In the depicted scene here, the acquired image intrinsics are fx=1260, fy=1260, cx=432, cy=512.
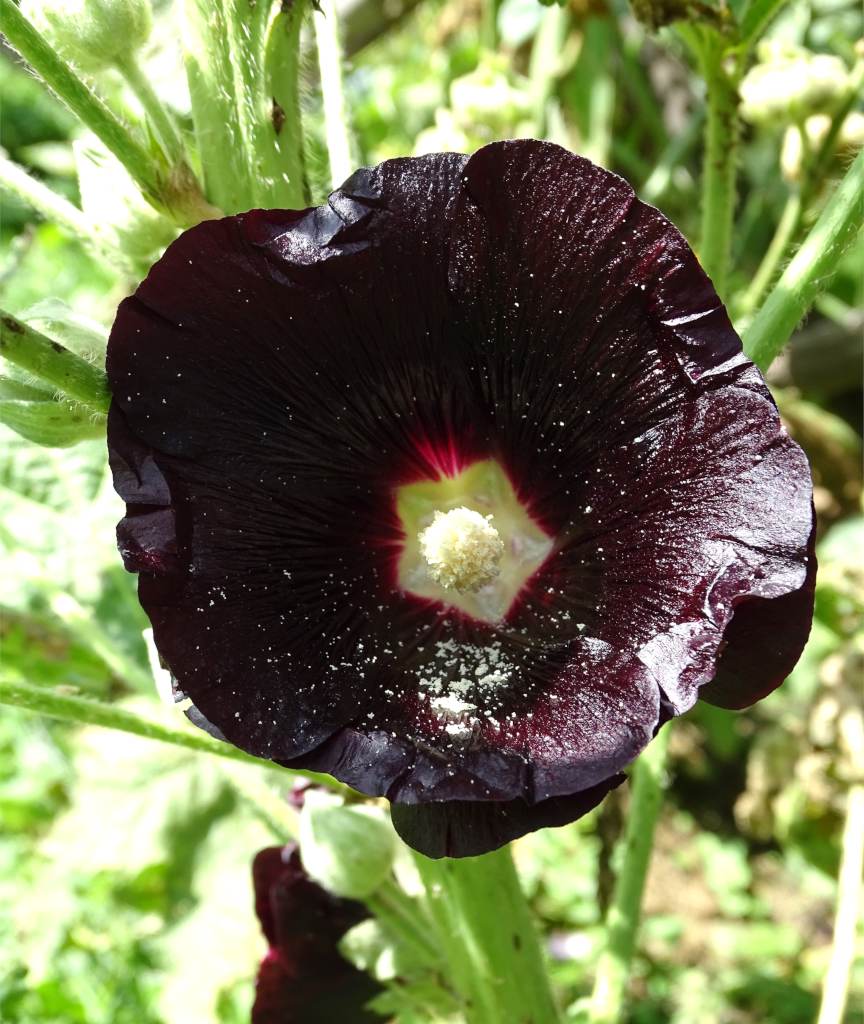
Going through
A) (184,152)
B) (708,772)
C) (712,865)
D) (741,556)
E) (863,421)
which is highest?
(184,152)

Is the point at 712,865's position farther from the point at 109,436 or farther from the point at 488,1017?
the point at 109,436

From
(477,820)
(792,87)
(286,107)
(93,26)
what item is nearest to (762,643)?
(477,820)

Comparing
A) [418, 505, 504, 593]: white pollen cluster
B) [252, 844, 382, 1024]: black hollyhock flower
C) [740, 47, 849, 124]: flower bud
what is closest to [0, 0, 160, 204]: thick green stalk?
[418, 505, 504, 593]: white pollen cluster

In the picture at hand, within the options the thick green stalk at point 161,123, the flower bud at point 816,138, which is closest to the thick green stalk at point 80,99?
the thick green stalk at point 161,123

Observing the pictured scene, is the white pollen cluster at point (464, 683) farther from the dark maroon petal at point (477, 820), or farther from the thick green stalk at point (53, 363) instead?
the thick green stalk at point (53, 363)

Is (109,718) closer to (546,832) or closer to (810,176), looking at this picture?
(810,176)

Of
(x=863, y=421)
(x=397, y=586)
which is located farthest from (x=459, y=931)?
(x=863, y=421)
